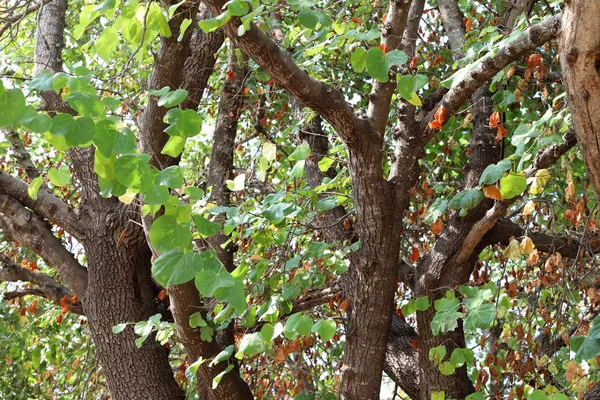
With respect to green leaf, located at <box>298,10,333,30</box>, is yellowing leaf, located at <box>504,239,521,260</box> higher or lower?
lower

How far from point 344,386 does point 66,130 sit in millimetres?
1837

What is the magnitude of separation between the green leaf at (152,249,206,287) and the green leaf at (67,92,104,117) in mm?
412

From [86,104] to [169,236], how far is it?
0.40 metres

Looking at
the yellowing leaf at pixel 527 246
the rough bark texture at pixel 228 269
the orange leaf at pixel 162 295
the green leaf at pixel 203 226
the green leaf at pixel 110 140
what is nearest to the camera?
the green leaf at pixel 110 140

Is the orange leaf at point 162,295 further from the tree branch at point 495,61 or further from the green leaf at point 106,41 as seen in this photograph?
the tree branch at point 495,61

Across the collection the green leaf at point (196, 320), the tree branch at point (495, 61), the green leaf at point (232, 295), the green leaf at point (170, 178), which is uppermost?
the tree branch at point (495, 61)

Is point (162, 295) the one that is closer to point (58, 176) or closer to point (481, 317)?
point (58, 176)

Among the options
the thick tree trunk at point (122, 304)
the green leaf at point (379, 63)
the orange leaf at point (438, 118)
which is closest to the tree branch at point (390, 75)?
the orange leaf at point (438, 118)

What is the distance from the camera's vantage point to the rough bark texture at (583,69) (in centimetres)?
171

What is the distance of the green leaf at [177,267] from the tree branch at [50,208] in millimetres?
2160

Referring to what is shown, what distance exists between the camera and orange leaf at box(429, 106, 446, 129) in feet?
9.20

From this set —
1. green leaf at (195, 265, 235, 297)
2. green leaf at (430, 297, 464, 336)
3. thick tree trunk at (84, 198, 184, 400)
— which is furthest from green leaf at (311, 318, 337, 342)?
thick tree trunk at (84, 198, 184, 400)

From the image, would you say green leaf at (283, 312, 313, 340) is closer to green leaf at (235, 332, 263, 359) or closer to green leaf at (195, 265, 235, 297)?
green leaf at (235, 332, 263, 359)

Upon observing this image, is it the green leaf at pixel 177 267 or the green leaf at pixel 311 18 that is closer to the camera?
the green leaf at pixel 177 267
